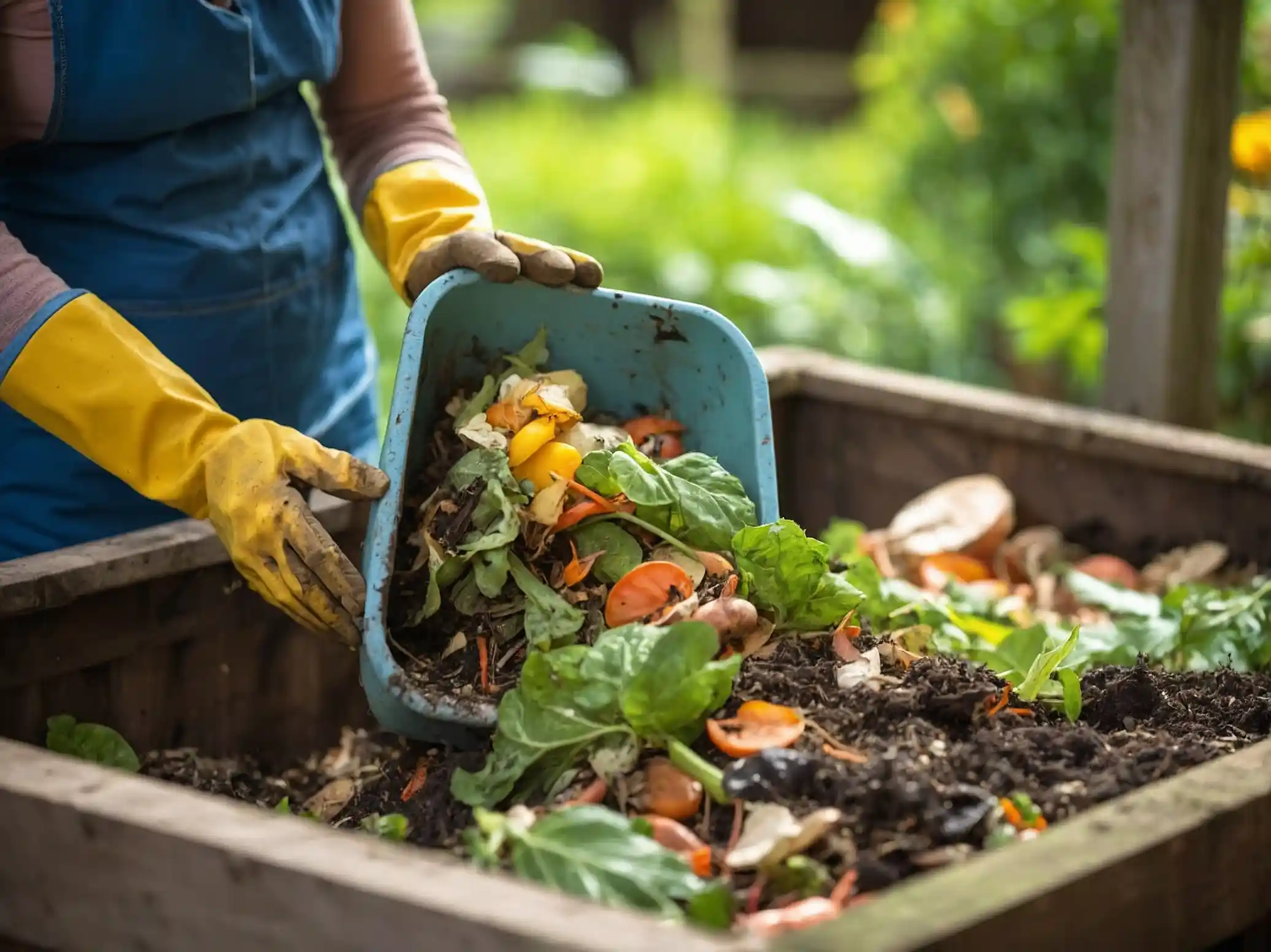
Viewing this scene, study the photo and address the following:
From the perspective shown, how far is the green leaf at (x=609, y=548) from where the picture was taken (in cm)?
182

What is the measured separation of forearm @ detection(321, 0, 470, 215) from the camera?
2385mm

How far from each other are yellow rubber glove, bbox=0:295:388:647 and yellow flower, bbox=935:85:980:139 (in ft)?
11.4

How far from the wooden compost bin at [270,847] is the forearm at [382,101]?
1.79 feet

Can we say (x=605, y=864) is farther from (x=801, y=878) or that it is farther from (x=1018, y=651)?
(x=1018, y=651)

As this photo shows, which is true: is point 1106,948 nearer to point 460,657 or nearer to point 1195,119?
point 460,657

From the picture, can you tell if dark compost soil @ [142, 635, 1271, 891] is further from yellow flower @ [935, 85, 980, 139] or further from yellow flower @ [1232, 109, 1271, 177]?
yellow flower @ [935, 85, 980, 139]

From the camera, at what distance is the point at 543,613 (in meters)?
1.78

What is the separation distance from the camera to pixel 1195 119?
2.90 m

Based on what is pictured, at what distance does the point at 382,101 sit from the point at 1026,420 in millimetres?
1211

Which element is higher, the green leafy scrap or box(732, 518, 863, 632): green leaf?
box(732, 518, 863, 632): green leaf

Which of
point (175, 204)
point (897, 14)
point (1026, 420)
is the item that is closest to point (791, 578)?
point (175, 204)

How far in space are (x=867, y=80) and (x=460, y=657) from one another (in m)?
4.38

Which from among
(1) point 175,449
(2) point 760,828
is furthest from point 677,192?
(2) point 760,828

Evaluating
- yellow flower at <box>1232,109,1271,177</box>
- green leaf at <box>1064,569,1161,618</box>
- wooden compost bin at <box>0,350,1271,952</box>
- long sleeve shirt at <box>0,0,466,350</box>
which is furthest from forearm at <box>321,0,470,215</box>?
yellow flower at <box>1232,109,1271,177</box>
